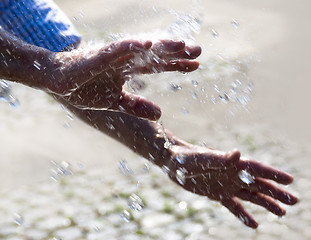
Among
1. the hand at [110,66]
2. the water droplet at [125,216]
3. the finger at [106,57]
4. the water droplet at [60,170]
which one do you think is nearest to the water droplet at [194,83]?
the water droplet at [60,170]

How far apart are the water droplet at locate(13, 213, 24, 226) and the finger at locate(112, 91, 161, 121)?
2.05 meters

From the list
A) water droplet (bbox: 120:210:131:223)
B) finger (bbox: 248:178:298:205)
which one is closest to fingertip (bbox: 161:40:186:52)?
finger (bbox: 248:178:298:205)

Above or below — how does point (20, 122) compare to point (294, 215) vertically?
above

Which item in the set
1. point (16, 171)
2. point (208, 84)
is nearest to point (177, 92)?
point (208, 84)

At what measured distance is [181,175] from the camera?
2.43 meters

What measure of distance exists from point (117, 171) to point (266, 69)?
208 cm

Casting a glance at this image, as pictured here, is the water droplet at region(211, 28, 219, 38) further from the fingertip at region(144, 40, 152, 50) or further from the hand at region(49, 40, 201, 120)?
the fingertip at region(144, 40, 152, 50)

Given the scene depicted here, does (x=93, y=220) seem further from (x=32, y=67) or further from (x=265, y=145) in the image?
(x=32, y=67)

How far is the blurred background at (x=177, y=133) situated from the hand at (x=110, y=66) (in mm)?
528

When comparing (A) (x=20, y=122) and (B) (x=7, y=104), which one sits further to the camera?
(B) (x=7, y=104)

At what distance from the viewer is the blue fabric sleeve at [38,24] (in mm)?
2754

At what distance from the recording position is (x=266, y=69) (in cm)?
588

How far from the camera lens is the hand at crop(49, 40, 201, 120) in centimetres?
175

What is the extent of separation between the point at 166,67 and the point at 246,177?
0.66 metres
